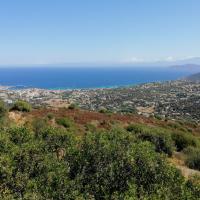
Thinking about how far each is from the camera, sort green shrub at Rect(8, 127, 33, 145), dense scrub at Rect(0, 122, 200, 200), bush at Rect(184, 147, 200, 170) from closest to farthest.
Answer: dense scrub at Rect(0, 122, 200, 200) < green shrub at Rect(8, 127, 33, 145) < bush at Rect(184, 147, 200, 170)

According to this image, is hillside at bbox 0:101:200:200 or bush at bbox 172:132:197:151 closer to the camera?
hillside at bbox 0:101:200:200

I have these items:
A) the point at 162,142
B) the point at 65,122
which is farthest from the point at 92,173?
the point at 65,122

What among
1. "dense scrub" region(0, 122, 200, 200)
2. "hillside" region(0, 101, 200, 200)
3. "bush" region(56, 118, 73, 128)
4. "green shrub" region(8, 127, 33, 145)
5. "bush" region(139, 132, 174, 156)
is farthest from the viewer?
"bush" region(56, 118, 73, 128)

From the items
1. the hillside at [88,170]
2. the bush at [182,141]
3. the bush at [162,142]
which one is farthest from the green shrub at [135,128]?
the hillside at [88,170]

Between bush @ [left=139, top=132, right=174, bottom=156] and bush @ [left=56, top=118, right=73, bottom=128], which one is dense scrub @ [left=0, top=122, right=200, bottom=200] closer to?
bush @ [left=139, top=132, right=174, bottom=156]

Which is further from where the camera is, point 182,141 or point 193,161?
point 182,141

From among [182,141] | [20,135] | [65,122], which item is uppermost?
[20,135]

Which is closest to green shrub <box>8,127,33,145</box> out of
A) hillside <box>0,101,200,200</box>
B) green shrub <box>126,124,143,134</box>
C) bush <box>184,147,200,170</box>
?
hillside <box>0,101,200,200</box>

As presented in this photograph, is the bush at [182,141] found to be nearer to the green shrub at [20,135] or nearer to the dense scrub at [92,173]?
the dense scrub at [92,173]

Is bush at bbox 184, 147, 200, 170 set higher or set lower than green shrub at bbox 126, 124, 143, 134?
lower

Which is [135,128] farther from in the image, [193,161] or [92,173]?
[92,173]

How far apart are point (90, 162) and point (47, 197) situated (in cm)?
626

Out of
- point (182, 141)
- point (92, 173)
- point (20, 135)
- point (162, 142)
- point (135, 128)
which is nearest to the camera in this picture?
point (92, 173)

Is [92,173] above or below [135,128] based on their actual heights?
above
